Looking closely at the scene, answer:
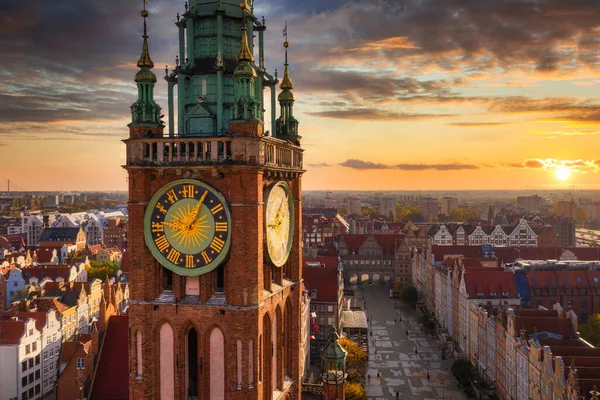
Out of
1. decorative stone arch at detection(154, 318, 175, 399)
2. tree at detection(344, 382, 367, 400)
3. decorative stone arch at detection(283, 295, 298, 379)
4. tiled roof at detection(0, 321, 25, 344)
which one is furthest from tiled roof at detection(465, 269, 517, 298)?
decorative stone arch at detection(154, 318, 175, 399)

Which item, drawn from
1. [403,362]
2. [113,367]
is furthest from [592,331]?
[113,367]

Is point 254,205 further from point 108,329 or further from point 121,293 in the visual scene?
point 121,293

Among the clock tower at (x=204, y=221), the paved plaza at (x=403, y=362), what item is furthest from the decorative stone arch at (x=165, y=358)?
the paved plaza at (x=403, y=362)

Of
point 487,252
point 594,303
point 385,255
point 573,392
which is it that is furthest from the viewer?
point 385,255

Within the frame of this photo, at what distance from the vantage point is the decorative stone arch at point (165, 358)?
72.9 feet

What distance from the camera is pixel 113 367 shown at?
33.5 metres

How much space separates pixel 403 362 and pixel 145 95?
7192 cm

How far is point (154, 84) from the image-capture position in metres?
22.8

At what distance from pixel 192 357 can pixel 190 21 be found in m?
12.5

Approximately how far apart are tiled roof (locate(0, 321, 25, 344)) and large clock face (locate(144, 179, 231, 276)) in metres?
48.9

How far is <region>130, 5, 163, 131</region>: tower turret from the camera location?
73.3ft

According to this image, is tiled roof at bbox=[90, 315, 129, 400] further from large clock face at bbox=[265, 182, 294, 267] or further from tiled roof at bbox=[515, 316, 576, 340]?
tiled roof at bbox=[515, 316, 576, 340]

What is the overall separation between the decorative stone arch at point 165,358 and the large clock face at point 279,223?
4579 millimetres

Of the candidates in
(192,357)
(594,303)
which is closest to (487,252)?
(594,303)
